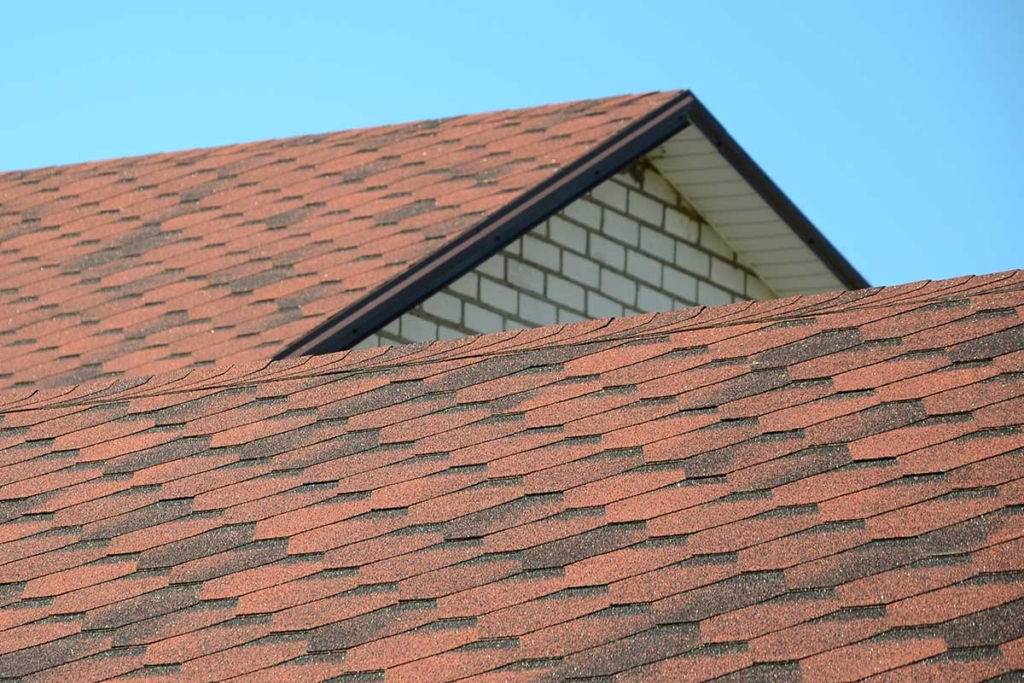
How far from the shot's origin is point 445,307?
40.6 feet

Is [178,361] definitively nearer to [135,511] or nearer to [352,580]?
[135,511]

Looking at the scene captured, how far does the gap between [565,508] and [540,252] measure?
245 inches

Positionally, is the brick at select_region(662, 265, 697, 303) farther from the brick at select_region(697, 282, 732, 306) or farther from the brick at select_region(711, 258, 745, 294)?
the brick at select_region(711, 258, 745, 294)

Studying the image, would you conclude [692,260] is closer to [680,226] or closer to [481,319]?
[680,226]

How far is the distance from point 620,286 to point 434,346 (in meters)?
Answer: 5.37

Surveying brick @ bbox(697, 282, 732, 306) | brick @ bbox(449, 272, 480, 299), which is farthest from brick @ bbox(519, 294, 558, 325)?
brick @ bbox(697, 282, 732, 306)

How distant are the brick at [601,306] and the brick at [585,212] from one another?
0.49 meters

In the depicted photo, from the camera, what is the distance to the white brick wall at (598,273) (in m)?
12.5

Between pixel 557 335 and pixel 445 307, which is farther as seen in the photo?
pixel 445 307

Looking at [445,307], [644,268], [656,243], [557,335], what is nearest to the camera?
[557,335]

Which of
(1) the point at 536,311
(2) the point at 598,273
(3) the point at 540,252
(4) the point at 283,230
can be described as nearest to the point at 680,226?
(2) the point at 598,273

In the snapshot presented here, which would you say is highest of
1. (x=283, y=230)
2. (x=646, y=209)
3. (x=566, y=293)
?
(x=646, y=209)

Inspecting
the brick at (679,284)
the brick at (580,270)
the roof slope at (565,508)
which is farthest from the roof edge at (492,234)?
the roof slope at (565,508)

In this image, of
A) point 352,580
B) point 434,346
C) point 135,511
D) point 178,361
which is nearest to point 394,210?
point 178,361
